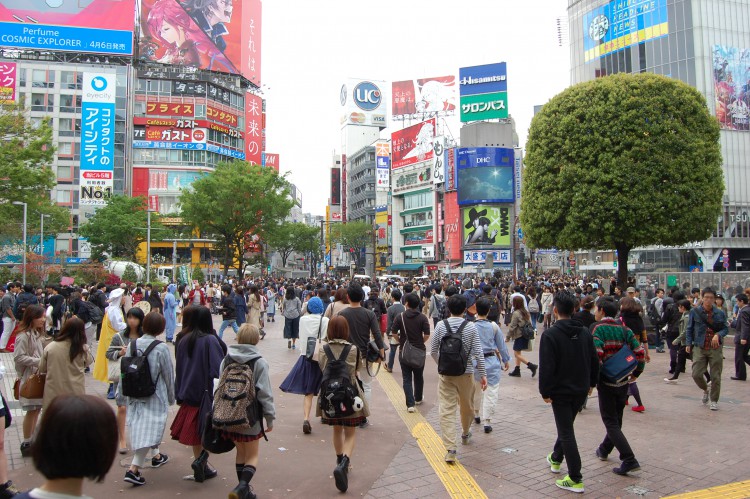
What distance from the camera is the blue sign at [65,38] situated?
52219 millimetres

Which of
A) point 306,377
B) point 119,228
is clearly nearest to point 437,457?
point 306,377

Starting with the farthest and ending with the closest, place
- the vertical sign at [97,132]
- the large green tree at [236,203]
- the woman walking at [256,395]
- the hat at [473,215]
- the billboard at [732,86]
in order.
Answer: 1. the hat at [473,215]
2. the vertical sign at [97,132]
3. the billboard at [732,86]
4. the large green tree at [236,203]
5. the woman walking at [256,395]

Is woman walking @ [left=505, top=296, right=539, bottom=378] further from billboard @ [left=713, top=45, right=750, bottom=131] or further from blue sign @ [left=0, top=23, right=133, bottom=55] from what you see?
blue sign @ [left=0, top=23, right=133, bottom=55]

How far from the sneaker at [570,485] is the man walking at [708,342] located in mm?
4054

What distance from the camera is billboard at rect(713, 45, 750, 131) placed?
48438 mm

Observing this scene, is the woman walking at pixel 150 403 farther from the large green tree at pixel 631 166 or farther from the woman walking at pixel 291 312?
the large green tree at pixel 631 166

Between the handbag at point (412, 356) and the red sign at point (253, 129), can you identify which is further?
the red sign at point (253, 129)

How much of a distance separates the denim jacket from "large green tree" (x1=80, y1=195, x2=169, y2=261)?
3873cm

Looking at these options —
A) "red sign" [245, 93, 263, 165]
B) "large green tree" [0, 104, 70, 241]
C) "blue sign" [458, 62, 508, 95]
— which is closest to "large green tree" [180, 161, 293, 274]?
"large green tree" [0, 104, 70, 241]

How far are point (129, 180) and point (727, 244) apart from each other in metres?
54.3

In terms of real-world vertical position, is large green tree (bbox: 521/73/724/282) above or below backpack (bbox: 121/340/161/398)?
above

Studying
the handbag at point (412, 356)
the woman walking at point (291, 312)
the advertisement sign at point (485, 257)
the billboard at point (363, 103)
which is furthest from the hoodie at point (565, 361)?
the billboard at point (363, 103)

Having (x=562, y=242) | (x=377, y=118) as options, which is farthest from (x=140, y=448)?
(x=377, y=118)

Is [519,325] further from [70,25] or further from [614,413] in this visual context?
[70,25]
